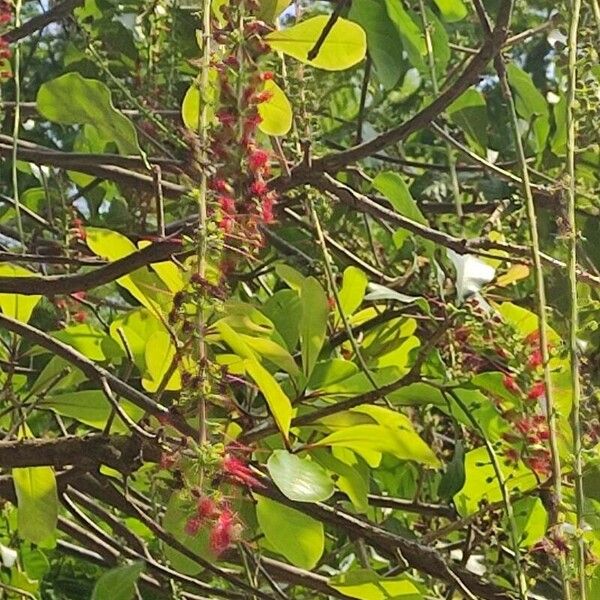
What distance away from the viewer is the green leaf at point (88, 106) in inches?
24.0

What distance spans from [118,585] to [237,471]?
0.21 metres

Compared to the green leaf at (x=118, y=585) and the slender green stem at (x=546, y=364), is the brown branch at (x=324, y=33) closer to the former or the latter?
the slender green stem at (x=546, y=364)

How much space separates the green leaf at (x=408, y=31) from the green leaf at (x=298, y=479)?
385 mm

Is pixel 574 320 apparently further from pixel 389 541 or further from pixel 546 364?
pixel 389 541

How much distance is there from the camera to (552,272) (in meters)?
0.74

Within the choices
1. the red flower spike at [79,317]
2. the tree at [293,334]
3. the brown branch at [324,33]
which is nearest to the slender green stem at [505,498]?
the tree at [293,334]

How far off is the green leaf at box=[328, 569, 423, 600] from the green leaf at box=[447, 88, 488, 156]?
35 cm

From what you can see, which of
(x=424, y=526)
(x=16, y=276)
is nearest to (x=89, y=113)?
(x=16, y=276)

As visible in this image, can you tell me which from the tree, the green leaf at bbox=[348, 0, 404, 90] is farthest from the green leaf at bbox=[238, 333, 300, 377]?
the green leaf at bbox=[348, 0, 404, 90]

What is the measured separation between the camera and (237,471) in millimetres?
472

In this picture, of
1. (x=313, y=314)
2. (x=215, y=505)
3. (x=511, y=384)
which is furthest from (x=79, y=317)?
(x=215, y=505)

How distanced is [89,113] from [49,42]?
2.05 feet

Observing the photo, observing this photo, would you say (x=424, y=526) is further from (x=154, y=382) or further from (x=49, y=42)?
(x=49, y=42)

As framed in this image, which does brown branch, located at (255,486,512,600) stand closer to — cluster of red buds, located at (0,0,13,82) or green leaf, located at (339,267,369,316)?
green leaf, located at (339,267,369,316)
